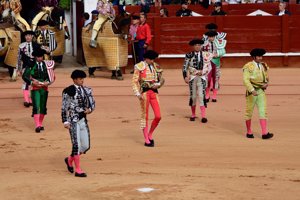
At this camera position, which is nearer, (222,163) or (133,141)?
(222,163)

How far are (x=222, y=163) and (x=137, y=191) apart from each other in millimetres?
1897

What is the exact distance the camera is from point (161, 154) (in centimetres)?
1198

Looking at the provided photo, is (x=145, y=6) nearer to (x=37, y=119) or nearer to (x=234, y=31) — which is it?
(x=234, y=31)

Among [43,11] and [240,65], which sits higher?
[43,11]

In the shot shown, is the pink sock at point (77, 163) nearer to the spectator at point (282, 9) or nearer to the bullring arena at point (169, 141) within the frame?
the bullring arena at point (169, 141)

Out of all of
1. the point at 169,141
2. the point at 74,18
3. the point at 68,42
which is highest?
the point at 74,18

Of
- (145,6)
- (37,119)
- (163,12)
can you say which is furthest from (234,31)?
(37,119)

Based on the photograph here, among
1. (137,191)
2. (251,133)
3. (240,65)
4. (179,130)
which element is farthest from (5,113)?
(240,65)

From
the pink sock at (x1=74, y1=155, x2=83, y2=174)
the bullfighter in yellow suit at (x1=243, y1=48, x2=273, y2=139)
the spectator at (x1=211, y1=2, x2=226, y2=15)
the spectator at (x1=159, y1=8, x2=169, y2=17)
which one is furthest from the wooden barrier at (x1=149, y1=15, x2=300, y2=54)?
the pink sock at (x1=74, y1=155, x2=83, y2=174)

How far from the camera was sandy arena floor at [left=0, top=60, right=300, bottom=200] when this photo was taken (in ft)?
32.6

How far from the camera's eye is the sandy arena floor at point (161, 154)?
32.6ft

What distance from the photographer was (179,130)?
13.8 metres

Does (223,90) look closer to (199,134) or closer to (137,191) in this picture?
(199,134)

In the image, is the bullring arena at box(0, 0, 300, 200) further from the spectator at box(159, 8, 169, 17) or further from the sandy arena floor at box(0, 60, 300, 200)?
the spectator at box(159, 8, 169, 17)
